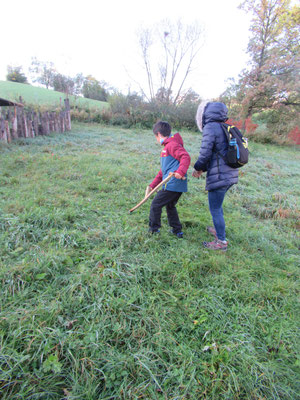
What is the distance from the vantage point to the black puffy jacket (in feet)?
8.28

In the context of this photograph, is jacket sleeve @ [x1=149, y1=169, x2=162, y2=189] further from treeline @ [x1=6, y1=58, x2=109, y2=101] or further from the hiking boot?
treeline @ [x1=6, y1=58, x2=109, y2=101]

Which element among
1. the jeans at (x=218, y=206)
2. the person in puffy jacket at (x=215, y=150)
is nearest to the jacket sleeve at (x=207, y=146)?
the person in puffy jacket at (x=215, y=150)

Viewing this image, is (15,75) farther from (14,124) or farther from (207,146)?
(207,146)

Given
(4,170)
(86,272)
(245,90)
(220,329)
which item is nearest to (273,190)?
(220,329)

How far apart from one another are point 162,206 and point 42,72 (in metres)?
49.6

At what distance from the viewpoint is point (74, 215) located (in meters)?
3.27

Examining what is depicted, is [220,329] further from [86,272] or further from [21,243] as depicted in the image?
[21,243]

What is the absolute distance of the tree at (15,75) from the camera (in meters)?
39.2

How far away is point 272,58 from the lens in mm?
15297

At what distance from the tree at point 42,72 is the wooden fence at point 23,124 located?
35.8 meters

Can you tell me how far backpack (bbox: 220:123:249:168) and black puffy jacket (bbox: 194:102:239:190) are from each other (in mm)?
60

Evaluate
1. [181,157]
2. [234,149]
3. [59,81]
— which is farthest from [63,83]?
[234,149]

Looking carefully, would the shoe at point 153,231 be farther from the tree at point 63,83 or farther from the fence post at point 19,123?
the tree at point 63,83

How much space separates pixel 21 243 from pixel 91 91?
35.9 m
